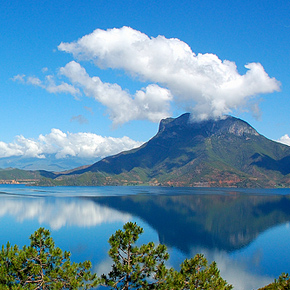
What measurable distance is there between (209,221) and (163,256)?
123 m

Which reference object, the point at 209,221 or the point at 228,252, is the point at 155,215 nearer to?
the point at 209,221

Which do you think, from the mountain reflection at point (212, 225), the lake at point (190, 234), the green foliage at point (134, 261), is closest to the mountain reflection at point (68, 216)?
the lake at point (190, 234)

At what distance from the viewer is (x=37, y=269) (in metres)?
29.3

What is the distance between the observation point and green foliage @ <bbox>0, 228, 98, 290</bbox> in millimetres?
29141

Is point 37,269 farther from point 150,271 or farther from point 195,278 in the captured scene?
point 195,278

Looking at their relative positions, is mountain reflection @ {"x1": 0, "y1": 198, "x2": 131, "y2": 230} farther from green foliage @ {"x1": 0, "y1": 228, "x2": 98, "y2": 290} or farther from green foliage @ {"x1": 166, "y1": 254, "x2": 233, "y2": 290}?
green foliage @ {"x1": 166, "y1": 254, "x2": 233, "y2": 290}

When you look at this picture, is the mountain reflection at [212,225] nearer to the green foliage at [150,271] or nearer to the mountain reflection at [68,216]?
the mountain reflection at [68,216]

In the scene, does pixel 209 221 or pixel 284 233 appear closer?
pixel 284 233

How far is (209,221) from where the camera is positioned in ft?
492

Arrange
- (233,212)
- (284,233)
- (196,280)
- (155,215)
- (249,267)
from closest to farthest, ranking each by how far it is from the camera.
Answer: (196,280) < (249,267) < (284,233) < (155,215) < (233,212)

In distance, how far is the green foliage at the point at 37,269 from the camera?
29.1 meters

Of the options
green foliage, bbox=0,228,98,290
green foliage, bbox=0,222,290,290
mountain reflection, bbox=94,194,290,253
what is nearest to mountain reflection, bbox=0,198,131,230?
mountain reflection, bbox=94,194,290,253

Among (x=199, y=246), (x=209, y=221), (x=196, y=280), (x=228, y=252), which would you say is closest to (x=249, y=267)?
(x=228, y=252)

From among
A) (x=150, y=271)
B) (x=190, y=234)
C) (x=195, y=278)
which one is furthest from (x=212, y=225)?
(x=150, y=271)
